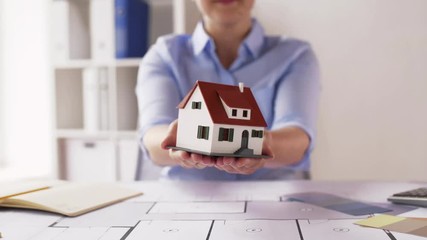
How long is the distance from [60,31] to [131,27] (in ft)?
1.01

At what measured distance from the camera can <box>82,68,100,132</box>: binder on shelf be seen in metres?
1.78

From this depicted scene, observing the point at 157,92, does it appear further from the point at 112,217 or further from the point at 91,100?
the point at 91,100

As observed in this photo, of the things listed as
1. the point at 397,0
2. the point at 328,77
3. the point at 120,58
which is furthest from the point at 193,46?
the point at 397,0

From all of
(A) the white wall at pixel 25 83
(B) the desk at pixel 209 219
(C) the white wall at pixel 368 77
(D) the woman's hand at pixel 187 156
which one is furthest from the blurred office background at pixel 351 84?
(D) the woman's hand at pixel 187 156

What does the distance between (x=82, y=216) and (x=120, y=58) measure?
1116mm

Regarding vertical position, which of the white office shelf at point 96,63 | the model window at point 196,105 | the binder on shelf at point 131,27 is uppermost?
the binder on shelf at point 131,27

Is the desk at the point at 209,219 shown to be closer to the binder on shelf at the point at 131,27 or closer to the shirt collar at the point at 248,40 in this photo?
the shirt collar at the point at 248,40

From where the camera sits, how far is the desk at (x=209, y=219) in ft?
1.94

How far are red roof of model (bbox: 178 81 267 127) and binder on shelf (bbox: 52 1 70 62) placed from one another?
1.25 m

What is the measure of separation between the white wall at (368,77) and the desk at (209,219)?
85 centimetres

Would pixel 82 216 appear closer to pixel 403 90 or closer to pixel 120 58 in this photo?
pixel 120 58

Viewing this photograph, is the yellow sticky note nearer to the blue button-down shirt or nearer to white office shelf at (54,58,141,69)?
the blue button-down shirt

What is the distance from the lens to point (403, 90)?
66.9 inches

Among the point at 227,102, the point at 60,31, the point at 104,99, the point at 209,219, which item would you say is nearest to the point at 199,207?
the point at 209,219
